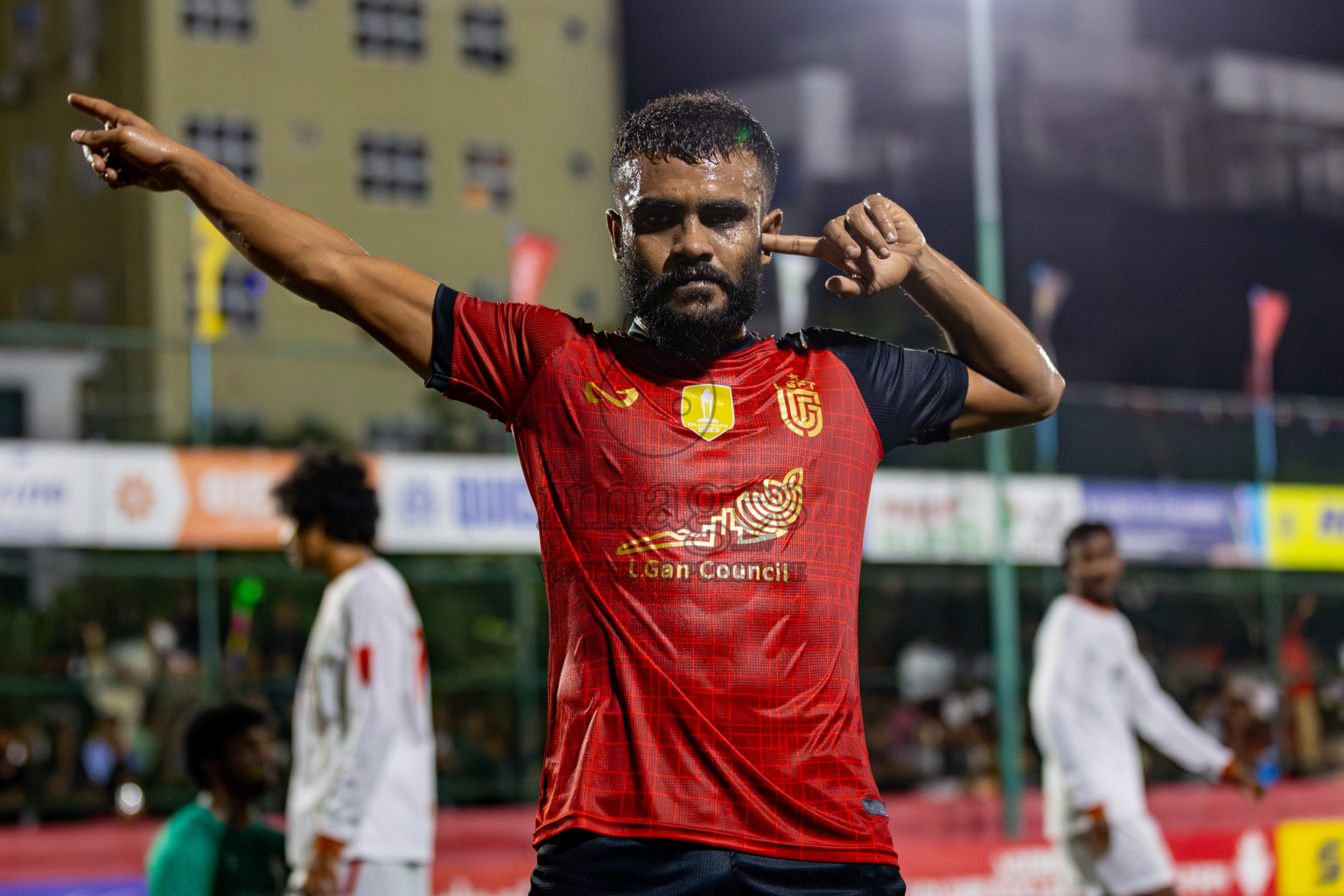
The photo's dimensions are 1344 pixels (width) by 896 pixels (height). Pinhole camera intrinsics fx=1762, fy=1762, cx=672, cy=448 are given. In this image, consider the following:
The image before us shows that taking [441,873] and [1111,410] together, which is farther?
[1111,410]

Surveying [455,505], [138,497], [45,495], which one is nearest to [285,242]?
[45,495]

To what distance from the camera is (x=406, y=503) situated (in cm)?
1240

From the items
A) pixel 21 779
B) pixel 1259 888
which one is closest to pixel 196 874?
pixel 1259 888

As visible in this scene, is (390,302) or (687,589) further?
(390,302)

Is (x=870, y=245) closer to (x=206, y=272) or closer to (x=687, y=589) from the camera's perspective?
(x=687, y=589)

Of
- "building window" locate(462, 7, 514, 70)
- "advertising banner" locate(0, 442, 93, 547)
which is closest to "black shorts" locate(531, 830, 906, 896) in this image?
"advertising banner" locate(0, 442, 93, 547)

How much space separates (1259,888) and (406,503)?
6.13 m

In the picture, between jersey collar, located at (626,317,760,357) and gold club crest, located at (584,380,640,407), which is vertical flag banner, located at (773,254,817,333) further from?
gold club crest, located at (584,380,640,407)

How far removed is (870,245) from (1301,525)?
13330mm

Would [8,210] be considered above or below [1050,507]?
above

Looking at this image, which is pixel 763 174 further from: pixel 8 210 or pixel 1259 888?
pixel 8 210

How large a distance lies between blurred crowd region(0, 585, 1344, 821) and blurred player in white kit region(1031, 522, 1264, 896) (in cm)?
382

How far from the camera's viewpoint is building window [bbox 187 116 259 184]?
3152 centimetres

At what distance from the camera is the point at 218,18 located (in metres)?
32.1
